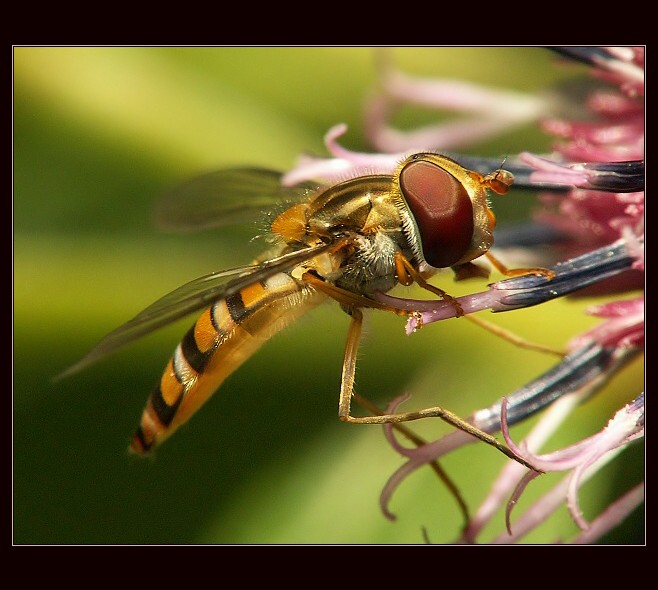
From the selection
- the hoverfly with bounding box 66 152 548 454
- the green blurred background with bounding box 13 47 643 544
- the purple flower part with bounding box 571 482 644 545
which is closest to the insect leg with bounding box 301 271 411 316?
the hoverfly with bounding box 66 152 548 454

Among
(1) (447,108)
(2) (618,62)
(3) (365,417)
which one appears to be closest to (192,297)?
(3) (365,417)


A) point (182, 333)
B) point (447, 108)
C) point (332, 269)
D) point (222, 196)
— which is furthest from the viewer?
point (447, 108)

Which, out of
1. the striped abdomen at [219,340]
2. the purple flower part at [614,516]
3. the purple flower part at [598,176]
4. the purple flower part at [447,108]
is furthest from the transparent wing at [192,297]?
the purple flower part at [447,108]

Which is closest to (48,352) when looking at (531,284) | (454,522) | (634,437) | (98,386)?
(98,386)

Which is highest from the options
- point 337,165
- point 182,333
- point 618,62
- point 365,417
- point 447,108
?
point 447,108

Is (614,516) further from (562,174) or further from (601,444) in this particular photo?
(562,174)
